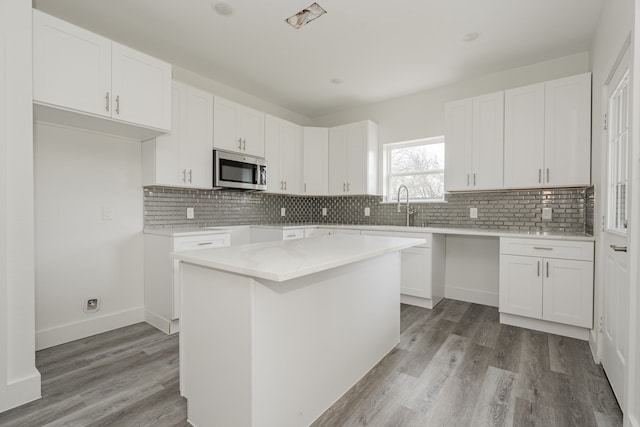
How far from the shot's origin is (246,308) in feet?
4.06

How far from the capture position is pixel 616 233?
178 cm

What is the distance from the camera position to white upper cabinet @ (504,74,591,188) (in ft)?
9.02

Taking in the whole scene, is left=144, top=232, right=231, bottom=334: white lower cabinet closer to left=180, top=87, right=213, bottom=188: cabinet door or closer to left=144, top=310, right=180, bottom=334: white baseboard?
left=144, top=310, right=180, bottom=334: white baseboard

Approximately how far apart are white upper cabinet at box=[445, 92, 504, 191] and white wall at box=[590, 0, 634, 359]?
74 cm

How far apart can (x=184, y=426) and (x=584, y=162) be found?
363 cm

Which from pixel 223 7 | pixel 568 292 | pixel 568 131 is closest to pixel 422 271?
pixel 568 292

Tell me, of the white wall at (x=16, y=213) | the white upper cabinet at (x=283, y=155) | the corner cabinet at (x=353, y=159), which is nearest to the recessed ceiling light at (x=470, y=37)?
the corner cabinet at (x=353, y=159)

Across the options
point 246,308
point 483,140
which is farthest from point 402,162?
point 246,308

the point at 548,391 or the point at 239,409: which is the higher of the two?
the point at 239,409

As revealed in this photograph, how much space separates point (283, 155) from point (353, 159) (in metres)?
0.99

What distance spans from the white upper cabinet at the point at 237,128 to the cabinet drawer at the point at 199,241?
104cm

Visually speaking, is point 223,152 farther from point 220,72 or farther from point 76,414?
point 76,414

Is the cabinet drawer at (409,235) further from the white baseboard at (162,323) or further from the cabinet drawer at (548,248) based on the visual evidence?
the white baseboard at (162,323)

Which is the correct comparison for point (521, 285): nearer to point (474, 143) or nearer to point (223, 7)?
point (474, 143)
